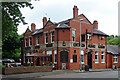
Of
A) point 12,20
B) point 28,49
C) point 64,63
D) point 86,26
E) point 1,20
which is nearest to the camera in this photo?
point 1,20

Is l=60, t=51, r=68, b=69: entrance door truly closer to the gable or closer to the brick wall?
the brick wall

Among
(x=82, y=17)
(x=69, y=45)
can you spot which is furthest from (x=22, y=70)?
(x=82, y=17)

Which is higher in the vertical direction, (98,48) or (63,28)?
(63,28)

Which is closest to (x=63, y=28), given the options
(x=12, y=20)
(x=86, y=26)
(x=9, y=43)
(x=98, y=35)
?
(x=86, y=26)

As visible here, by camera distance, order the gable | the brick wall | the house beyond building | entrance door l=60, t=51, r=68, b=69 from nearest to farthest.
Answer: the brick wall < entrance door l=60, t=51, r=68, b=69 < the house beyond building < the gable

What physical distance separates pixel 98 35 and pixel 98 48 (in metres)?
2.53

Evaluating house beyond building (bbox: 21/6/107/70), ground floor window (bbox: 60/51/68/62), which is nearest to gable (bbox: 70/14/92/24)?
house beyond building (bbox: 21/6/107/70)

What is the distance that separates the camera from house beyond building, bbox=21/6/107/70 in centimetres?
2942

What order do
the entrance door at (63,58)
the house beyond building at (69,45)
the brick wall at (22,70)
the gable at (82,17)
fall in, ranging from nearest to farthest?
the brick wall at (22,70) → the entrance door at (63,58) → the house beyond building at (69,45) → the gable at (82,17)

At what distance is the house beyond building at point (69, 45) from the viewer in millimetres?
29422

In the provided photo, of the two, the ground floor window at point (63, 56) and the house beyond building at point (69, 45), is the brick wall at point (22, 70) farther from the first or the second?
the ground floor window at point (63, 56)

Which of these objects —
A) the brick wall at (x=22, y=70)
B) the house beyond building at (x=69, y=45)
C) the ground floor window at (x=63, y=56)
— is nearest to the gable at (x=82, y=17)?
the house beyond building at (x=69, y=45)

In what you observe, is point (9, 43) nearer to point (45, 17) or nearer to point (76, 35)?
point (45, 17)

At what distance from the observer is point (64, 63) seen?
96.1 ft
